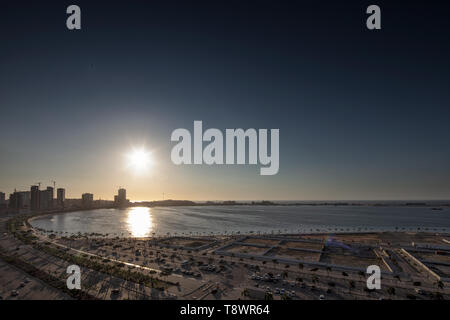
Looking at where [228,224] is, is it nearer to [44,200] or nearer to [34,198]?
[34,198]

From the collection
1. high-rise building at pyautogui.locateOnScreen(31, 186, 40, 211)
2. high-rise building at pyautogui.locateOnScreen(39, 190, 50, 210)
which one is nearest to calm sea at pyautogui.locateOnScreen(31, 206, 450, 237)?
high-rise building at pyautogui.locateOnScreen(31, 186, 40, 211)

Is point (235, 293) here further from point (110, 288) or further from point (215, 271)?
point (110, 288)

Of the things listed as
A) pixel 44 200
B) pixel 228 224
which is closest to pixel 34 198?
pixel 44 200

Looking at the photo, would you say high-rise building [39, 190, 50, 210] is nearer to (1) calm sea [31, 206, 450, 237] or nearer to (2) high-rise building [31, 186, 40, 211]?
(2) high-rise building [31, 186, 40, 211]

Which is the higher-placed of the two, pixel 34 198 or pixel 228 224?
pixel 34 198

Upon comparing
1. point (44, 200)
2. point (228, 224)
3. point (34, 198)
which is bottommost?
point (228, 224)

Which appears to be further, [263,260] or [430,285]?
[263,260]

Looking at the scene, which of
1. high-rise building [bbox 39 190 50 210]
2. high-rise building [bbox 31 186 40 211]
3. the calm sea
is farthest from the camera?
high-rise building [bbox 39 190 50 210]

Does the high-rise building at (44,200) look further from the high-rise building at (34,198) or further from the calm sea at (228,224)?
the calm sea at (228,224)
